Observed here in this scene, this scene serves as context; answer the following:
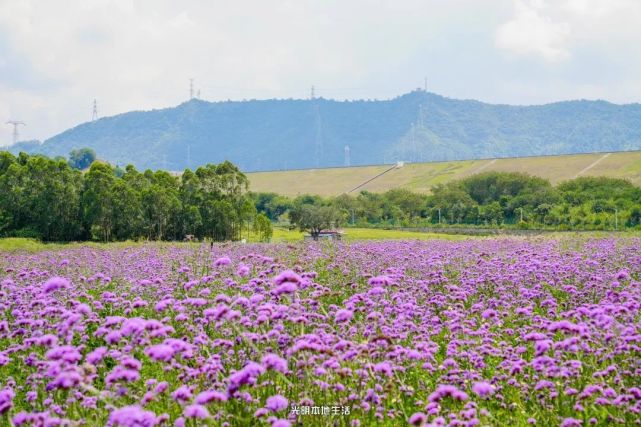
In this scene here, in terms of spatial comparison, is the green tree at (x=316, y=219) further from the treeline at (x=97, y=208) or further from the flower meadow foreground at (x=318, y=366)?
the flower meadow foreground at (x=318, y=366)

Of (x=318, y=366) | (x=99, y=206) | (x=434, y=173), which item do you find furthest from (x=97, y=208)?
(x=434, y=173)

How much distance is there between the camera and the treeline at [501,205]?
82312mm

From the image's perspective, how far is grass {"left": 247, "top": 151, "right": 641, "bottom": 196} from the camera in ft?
442

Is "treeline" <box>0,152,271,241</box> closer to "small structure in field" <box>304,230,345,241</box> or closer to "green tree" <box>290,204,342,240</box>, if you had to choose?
"small structure in field" <box>304,230,345,241</box>

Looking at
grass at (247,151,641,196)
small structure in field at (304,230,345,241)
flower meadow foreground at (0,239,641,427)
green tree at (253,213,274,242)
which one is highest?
grass at (247,151,641,196)

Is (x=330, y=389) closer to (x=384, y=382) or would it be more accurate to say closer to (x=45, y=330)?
(x=384, y=382)

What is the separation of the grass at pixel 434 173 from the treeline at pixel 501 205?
577 inches

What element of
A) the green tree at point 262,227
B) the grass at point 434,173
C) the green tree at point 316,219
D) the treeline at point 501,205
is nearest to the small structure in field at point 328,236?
the green tree at point 316,219

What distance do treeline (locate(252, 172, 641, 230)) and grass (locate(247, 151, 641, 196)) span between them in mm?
14663

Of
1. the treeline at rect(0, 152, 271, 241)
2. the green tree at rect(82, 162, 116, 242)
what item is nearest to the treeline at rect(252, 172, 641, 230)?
the treeline at rect(0, 152, 271, 241)

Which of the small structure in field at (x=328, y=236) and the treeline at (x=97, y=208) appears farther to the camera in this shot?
the treeline at (x=97, y=208)

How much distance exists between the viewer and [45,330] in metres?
9.39

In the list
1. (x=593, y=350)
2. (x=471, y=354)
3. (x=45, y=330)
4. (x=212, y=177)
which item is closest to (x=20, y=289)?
(x=45, y=330)

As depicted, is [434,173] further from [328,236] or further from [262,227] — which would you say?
[328,236]
